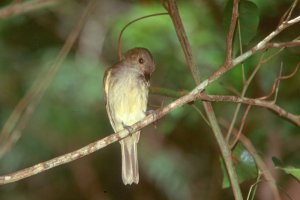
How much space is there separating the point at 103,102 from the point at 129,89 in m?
2.37

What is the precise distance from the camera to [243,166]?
331 centimetres

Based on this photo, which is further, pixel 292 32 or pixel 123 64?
pixel 292 32

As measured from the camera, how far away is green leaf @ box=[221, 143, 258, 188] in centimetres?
325

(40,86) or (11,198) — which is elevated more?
(11,198)

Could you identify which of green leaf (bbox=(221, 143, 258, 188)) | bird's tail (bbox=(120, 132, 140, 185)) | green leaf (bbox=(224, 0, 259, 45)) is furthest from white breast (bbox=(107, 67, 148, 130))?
green leaf (bbox=(224, 0, 259, 45))

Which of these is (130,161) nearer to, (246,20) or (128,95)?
(128,95)

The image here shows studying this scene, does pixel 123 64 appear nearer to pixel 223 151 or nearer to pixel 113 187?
pixel 223 151

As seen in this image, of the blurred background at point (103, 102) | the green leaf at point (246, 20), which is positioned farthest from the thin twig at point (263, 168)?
the blurred background at point (103, 102)

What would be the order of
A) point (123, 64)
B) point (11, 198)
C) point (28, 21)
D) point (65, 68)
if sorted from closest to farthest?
point (123, 64)
point (65, 68)
point (28, 21)
point (11, 198)

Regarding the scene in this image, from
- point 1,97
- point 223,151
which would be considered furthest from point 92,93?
point 223,151

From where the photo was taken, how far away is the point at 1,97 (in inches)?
247

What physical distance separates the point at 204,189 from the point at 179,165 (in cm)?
34

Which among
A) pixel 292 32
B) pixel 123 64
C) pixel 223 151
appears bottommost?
pixel 223 151

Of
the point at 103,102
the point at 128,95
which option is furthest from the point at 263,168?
the point at 103,102
